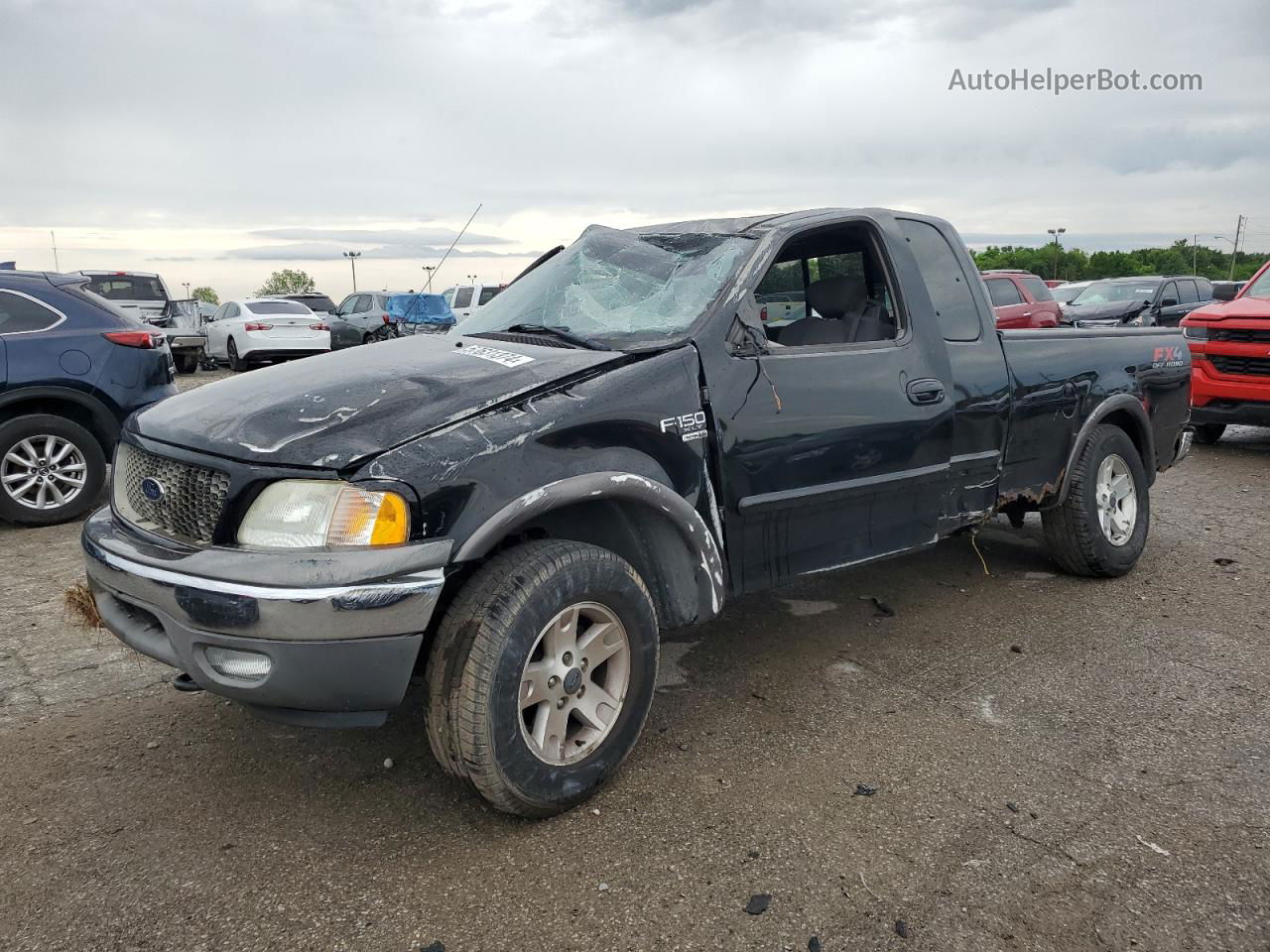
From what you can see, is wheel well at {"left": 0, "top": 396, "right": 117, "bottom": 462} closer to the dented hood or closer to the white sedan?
the dented hood

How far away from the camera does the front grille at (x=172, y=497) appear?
8.91ft

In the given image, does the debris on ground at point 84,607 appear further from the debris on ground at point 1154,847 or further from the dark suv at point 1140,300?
the dark suv at point 1140,300

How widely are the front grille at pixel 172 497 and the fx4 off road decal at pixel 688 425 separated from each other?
4.33ft

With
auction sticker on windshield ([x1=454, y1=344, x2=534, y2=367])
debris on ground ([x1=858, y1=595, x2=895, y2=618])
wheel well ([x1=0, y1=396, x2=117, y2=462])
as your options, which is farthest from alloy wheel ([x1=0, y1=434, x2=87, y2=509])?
debris on ground ([x1=858, y1=595, x2=895, y2=618])

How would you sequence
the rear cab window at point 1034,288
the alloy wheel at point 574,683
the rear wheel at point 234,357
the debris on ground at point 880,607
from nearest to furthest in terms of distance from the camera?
the alloy wheel at point 574,683, the debris on ground at point 880,607, the rear cab window at point 1034,288, the rear wheel at point 234,357

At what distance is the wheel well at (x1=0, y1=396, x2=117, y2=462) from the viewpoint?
640 centimetres

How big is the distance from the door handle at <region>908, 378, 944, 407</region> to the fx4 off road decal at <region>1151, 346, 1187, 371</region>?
6.60 ft

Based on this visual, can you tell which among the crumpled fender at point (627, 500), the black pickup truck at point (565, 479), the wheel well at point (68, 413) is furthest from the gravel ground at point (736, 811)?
the wheel well at point (68, 413)

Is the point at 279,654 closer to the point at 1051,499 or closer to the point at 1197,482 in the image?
the point at 1051,499

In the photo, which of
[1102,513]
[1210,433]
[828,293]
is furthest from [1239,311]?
[828,293]

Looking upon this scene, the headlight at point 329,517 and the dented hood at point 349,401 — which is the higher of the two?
the dented hood at point 349,401

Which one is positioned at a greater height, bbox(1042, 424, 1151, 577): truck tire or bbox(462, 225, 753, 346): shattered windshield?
bbox(462, 225, 753, 346): shattered windshield

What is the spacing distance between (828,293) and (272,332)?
16.5 m

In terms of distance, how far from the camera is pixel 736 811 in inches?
113
